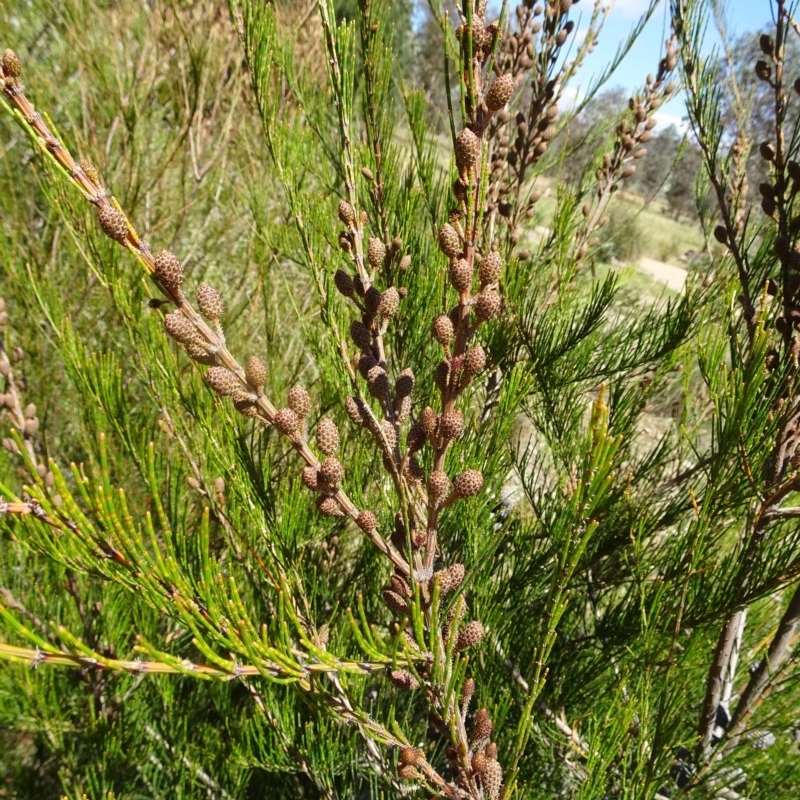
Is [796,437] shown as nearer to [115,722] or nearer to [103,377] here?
[103,377]

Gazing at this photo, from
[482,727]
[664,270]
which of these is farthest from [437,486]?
[664,270]

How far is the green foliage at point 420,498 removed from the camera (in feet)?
1.70

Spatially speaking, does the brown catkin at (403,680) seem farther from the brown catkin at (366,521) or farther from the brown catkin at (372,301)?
the brown catkin at (372,301)

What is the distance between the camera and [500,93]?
0.52m

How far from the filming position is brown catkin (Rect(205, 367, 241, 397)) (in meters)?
0.50

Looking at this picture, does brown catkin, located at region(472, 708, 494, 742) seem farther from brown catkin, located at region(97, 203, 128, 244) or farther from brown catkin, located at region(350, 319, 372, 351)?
brown catkin, located at region(97, 203, 128, 244)

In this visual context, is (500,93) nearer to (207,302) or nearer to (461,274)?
(461,274)

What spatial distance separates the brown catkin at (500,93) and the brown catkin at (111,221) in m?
0.34

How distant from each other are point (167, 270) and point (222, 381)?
0.34ft

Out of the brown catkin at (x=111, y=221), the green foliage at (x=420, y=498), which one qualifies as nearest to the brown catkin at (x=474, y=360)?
the green foliage at (x=420, y=498)

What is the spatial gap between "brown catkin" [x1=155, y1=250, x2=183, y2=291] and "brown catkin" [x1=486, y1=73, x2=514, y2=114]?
32cm

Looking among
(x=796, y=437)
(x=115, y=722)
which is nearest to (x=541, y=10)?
(x=796, y=437)

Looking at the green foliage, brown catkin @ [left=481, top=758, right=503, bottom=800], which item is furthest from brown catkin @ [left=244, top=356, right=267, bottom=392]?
brown catkin @ [left=481, top=758, right=503, bottom=800]

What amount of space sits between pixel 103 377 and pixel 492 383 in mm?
726
